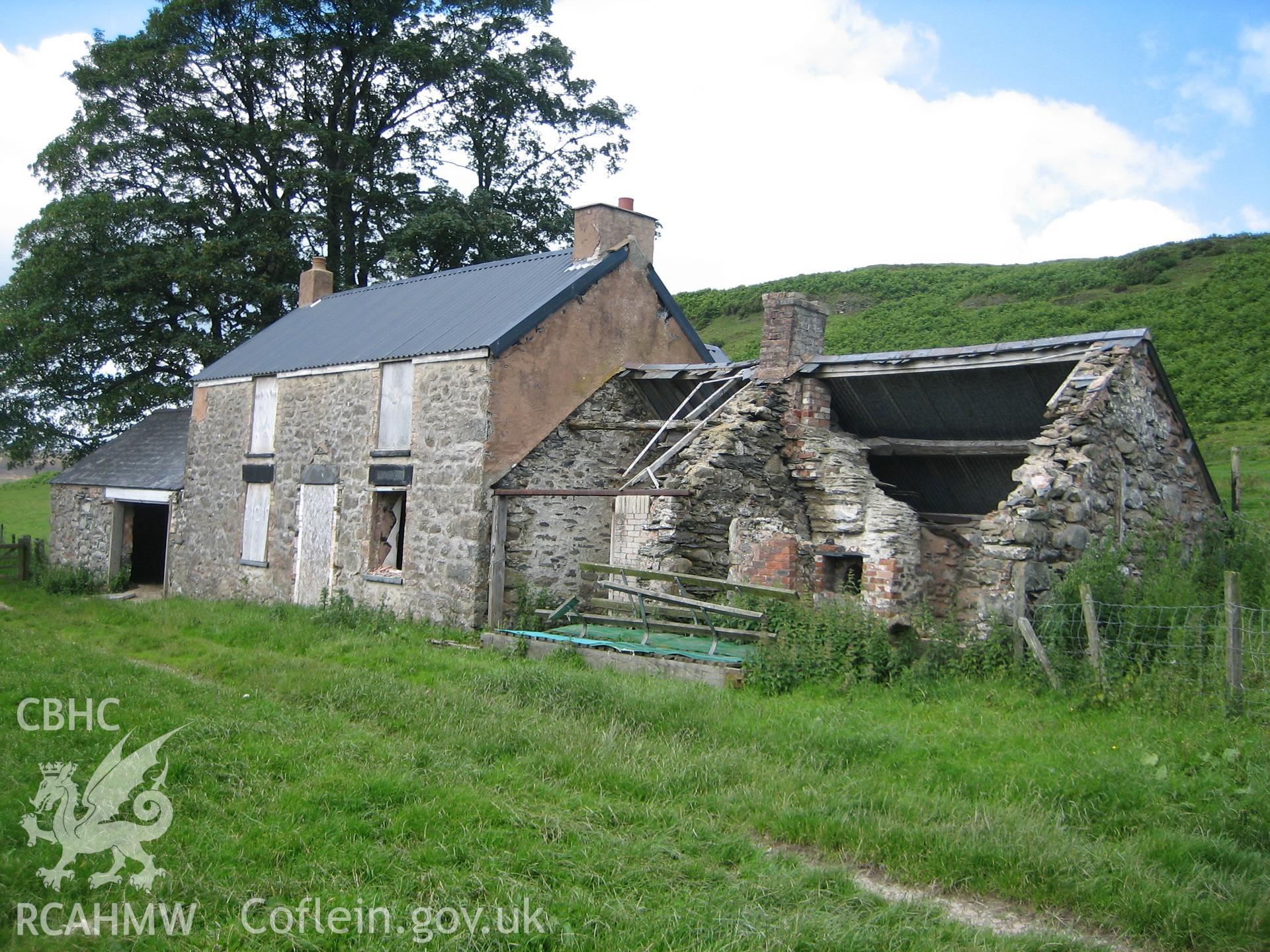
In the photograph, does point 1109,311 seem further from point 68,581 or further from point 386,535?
point 68,581

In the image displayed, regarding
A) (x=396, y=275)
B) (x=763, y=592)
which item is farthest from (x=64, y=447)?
(x=763, y=592)

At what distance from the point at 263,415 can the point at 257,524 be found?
6.88 ft

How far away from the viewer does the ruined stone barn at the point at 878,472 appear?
36.7ft

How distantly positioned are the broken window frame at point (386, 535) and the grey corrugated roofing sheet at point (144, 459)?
23.1 feet

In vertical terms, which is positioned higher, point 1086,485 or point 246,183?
point 246,183

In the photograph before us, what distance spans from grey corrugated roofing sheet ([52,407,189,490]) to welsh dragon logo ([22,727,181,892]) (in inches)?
609

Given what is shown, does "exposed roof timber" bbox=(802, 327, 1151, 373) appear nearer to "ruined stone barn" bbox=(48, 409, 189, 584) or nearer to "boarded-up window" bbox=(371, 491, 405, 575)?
"boarded-up window" bbox=(371, 491, 405, 575)

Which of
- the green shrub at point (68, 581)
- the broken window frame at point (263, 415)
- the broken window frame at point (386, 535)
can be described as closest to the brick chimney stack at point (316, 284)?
the broken window frame at point (263, 415)

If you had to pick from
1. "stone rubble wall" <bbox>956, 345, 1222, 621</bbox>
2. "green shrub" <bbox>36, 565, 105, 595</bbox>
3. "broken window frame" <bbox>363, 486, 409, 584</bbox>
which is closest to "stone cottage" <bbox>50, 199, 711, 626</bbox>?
"broken window frame" <bbox>363, 486, 409, 584</bbox>

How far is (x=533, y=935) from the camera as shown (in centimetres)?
515

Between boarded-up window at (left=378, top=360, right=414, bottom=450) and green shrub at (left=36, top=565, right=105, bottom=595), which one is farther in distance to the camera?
green shrub at (left=36, top=565, right=105, bottom=595)

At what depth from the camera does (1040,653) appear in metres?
9.12

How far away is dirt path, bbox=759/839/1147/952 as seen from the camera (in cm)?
525

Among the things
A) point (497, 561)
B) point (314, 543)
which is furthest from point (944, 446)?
point (314, 543)
